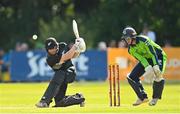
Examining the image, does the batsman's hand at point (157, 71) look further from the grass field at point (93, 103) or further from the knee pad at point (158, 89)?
the grass field at point (93, 103)

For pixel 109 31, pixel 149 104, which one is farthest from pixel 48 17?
pixel 149 104

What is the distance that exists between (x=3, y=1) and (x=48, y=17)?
3118mm

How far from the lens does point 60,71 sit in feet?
56.0

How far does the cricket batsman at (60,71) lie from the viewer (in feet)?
55.5

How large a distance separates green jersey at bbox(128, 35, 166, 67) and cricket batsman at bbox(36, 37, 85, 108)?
1.29 m

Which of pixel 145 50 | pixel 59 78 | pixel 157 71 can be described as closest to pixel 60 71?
pixel 59 78

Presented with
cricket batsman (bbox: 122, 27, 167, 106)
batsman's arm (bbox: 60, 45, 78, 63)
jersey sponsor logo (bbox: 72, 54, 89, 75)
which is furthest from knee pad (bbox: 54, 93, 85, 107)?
jersey sponsor logo (bbox: 72, 54, 89, 75)

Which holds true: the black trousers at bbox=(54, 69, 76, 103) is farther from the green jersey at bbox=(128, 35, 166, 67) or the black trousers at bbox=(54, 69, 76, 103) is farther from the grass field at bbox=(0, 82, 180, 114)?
the green jersey at bbox=(128, 35, 166, 67)

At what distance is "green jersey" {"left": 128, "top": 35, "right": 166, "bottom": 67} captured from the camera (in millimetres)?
17391

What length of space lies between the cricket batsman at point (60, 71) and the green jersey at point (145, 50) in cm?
129

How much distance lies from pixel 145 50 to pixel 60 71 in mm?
1964

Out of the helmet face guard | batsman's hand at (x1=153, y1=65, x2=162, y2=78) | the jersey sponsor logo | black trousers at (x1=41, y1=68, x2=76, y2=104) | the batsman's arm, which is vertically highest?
the jersey sponsor logo

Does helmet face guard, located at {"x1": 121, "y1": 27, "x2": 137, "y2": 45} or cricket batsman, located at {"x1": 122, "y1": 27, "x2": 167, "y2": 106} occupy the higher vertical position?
helmet face guard, located at {"x1": 121, "y1": 27, "x2": 137, "y2": 45}

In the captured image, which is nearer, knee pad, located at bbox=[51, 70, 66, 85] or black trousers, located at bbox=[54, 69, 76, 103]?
knee pad, located at bbox=[51, 70, 66, 85]
